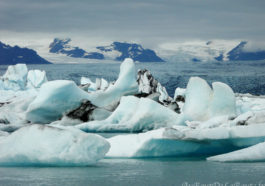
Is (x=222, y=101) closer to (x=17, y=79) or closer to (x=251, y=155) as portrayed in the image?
(x=251, y=155)

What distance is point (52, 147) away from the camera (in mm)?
7758

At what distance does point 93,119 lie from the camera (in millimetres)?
18344

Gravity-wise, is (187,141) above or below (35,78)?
above

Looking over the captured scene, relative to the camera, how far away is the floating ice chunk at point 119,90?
19578 millimetres

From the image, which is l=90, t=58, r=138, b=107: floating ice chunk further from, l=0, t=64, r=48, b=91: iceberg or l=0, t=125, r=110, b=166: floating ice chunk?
l=0, t=64, r=48, b=91: iceberg

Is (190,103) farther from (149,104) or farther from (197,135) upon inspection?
(197,135)

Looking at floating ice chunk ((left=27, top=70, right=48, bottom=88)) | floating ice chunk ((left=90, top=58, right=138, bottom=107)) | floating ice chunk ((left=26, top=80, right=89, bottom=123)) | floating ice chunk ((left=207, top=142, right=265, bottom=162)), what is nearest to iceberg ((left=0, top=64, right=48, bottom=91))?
floating ice chunk ((left=27, top=70, right=48, bottom=88))

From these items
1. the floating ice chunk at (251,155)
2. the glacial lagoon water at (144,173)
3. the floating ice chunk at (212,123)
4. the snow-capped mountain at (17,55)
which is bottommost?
the snow-capped mountain at (17,55)

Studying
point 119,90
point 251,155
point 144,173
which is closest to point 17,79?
point 119,90

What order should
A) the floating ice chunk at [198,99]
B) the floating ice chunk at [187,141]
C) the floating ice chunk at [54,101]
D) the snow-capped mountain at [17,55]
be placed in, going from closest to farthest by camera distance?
the floating ice chunk at [187,141], the floating ice chunk at [198,99], the floating ice chunk at [54,101], the snow-capped mountain at [17,55]

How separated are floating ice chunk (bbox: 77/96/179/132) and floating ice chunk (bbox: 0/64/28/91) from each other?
19.4 m

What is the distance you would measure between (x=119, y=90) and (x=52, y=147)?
489 inches

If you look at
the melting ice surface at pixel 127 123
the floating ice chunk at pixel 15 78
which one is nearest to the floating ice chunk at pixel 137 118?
the melting ice surface at pixel 127 123

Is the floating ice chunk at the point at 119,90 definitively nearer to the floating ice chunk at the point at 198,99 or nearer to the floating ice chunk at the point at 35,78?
the floating ice chunk at the point at 198,99
